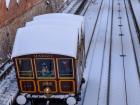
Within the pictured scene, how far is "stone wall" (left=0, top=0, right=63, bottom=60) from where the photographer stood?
18.6m

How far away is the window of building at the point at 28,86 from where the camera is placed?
11.7 m

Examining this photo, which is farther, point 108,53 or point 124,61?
Result: point 108,53

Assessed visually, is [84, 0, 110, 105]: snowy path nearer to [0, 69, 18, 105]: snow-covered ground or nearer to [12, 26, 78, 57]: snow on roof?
[12, 26, 78, 57]: snow on roof

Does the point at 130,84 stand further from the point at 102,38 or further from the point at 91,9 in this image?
the point at 91,9

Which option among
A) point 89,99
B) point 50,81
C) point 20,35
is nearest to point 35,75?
point 50,81

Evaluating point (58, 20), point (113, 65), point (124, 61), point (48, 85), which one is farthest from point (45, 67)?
point (124, 61)

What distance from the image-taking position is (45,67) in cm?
1145

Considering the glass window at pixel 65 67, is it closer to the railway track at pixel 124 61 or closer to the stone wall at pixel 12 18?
A: the railway track at pixel 124 61

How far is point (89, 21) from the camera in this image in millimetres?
26719

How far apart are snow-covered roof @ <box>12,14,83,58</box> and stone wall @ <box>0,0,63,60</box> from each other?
646 centimetres

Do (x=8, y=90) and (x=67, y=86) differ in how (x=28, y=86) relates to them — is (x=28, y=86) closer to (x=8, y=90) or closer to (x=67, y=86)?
(x=67, y=86)

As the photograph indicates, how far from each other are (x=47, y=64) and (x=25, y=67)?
78 centimetres

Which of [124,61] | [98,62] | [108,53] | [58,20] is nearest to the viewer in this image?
[58,20]

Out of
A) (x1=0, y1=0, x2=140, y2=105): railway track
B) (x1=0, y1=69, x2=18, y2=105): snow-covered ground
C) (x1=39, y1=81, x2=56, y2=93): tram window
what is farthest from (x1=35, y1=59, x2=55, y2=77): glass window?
(x1=0, y1=0, x2=140, y2=105): railway track
